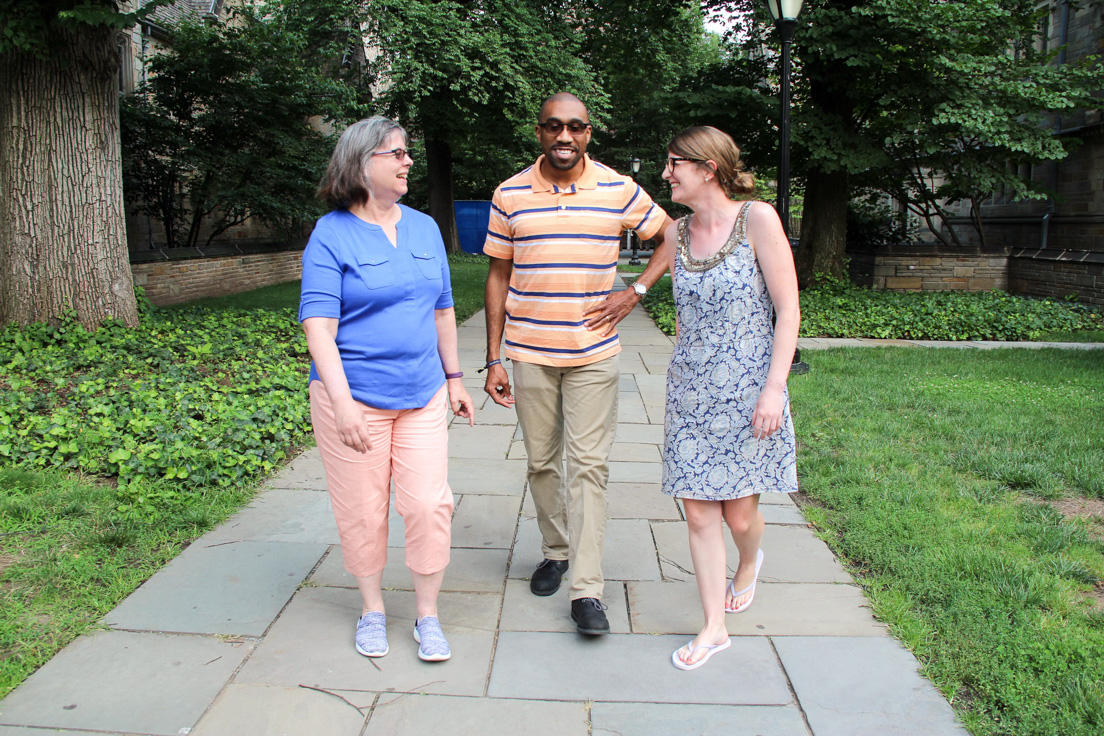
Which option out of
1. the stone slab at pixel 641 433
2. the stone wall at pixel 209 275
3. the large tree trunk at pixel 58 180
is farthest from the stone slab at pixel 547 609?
the stone wall at pixel 209 275

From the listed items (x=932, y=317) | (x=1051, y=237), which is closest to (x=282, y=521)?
(x=932, y=317)

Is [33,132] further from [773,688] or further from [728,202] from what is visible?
[773,688]

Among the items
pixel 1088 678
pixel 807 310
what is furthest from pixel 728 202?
pixel 807 310

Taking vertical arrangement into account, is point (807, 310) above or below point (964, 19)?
below

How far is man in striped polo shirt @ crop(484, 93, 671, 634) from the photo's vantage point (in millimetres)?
2961

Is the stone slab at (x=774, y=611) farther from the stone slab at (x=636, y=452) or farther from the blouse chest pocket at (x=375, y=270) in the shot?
the stone slab at (x=636, y=452)

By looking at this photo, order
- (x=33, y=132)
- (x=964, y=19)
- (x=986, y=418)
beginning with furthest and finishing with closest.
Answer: (x=964, y=19) < (x=33, y=132) < (x=986, y=418)

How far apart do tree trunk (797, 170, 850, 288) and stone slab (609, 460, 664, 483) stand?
921 centimetres

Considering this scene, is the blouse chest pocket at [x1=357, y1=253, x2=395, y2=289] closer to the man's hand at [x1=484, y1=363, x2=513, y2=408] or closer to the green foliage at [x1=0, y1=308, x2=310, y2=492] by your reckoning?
the man's hand at [x1=484, y1=363, x2=513, y2=408]

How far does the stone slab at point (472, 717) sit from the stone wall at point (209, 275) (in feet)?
35.9

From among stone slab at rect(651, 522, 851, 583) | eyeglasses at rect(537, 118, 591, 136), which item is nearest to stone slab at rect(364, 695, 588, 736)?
stone slab at rect(651, 522, 851, 583)

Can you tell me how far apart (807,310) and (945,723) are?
9.55 meters

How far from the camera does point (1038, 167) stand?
60.2 feet

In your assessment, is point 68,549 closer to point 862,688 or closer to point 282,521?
point 282,521
